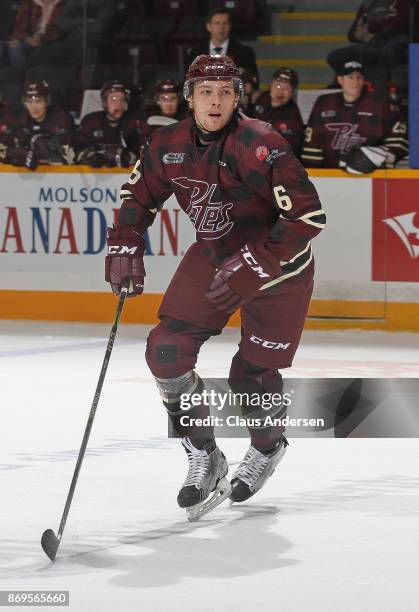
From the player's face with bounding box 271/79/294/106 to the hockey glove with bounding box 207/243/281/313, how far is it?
236 inches

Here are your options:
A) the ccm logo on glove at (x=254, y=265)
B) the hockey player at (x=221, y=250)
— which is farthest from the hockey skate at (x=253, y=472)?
the ccm logo on glove at (x=254, y=265)

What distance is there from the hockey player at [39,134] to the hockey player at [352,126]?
1.78 m

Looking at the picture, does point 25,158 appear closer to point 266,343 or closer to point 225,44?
point 225,44

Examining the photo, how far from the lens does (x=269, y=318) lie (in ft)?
16.7

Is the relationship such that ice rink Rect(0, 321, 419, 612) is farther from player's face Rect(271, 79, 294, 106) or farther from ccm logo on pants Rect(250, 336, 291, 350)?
player's face Rect(271, 79, 294, 106)

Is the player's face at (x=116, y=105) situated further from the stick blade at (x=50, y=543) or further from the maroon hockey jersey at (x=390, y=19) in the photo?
the stick blade at (x=50, y=543)

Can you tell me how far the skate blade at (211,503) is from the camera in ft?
16.1

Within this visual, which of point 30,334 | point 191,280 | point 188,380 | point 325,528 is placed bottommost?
point 30,334

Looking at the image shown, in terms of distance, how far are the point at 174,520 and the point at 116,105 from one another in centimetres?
648

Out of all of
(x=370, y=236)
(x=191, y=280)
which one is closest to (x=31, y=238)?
(x=370, y=236)

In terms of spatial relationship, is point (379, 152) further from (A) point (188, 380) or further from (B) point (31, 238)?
(A) point (188, 380)

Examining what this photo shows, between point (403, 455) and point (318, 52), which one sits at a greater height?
point (318, 52)

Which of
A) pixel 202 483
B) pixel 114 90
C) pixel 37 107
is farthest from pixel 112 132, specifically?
pixel 202 483

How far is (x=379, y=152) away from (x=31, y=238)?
2.46 m
